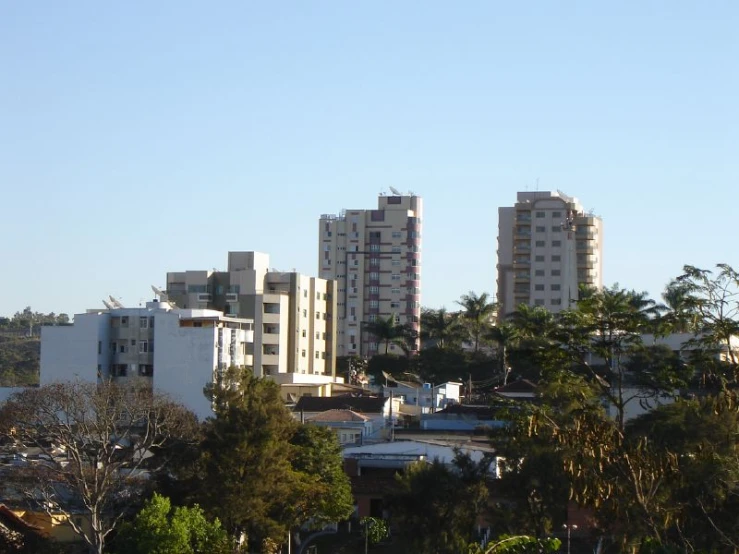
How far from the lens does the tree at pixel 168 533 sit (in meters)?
40.4

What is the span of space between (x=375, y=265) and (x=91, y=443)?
9442cm

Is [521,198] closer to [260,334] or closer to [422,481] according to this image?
[260,334]

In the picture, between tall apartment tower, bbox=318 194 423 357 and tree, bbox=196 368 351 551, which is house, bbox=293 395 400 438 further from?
tall apartment tower, bbox=318 194 423 357

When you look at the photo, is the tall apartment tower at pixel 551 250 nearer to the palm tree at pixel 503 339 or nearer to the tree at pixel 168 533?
the palm tree at pixel 503 339

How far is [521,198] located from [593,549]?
9737cm

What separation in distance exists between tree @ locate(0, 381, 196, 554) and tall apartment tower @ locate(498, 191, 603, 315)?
84063 millimetres

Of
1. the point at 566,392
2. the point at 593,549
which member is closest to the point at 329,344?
the point at 593,549

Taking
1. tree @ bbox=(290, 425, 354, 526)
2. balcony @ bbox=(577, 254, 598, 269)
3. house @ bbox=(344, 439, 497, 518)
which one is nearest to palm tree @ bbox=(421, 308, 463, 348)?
balcony @ bbox=(577, 254, 598, 269)

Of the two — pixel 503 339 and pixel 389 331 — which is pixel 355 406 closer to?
pixel 503 339

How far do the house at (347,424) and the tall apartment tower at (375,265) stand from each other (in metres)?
69.4

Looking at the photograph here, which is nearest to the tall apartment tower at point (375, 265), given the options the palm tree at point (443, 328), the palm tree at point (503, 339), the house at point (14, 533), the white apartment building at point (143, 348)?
the palm tree at point (443, 328)

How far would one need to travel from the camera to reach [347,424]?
67.9m

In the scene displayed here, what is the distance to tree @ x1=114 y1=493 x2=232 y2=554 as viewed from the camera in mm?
40375

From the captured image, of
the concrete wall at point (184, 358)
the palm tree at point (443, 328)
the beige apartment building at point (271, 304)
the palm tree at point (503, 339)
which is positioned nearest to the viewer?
the concrete wall at point (184, 358)
